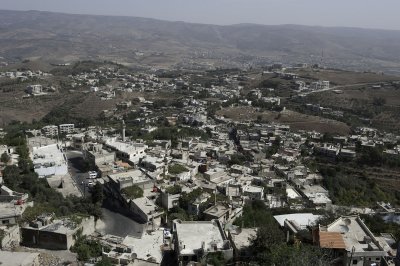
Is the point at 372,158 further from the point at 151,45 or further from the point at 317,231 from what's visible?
the point at 151,45

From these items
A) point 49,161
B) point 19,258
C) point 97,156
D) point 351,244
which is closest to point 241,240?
point 351,244

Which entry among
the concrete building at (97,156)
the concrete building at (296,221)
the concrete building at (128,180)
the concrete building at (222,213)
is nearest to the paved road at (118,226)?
the concrete building at (128,180)

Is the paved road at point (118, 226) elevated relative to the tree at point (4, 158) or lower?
lower

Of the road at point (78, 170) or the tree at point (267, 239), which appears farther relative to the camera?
the road at point (78, 170)

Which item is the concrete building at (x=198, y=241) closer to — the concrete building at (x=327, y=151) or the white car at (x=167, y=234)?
the white car at (x=167, y=234)

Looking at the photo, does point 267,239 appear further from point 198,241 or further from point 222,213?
point 222,213

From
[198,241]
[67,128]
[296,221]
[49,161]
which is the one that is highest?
[198,241]
